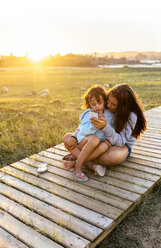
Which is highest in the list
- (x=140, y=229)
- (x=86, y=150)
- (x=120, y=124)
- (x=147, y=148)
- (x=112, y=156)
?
(x=120, y=124)

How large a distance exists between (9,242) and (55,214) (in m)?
0.46

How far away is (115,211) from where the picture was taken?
222cm

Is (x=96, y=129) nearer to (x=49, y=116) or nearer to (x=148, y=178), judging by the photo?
(x=148, y=178)

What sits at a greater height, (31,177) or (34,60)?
(34,60)

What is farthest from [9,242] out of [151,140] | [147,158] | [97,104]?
[151,140]

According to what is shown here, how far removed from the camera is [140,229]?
7.55 ft

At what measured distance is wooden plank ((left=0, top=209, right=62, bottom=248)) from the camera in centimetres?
186

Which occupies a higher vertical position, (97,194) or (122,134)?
(122,134)

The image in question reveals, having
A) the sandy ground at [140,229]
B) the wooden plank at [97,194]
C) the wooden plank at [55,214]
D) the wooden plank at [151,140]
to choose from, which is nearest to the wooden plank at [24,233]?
the wooden plank at [55,214]

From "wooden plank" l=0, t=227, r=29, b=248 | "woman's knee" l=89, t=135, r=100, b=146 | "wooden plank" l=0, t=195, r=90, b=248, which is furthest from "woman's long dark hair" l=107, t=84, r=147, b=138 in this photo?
"wooden plank" l=0, t=227, r=29, b=248

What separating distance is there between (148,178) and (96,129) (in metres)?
0.84

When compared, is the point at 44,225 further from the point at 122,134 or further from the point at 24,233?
the point at 122,134

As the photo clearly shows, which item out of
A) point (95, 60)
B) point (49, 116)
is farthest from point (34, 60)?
point (49, 116)

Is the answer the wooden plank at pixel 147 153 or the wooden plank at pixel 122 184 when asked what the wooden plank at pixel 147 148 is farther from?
the wooden plank at pixel 122 184
